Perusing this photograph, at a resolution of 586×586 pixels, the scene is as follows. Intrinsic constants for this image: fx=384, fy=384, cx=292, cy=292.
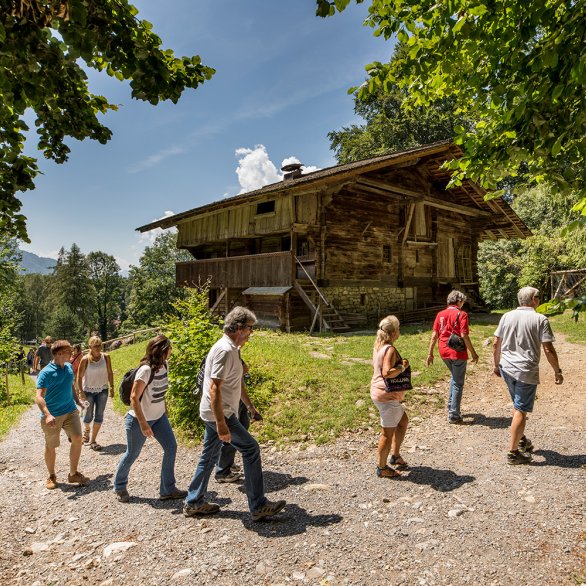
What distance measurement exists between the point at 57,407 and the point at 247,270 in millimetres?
13225

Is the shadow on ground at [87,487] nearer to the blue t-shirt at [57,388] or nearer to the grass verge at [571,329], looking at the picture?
the blue t-shirt at [57,388]

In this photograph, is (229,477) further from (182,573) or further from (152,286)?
(152,286)

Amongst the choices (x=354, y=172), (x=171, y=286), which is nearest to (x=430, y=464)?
(x=354, y=172)

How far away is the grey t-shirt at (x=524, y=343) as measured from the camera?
4621mm

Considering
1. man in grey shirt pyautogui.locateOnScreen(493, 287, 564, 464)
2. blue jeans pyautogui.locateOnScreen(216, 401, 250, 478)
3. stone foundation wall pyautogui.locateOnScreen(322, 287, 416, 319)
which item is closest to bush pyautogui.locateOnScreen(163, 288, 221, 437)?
blue jeans pyautogui.locateOnScreen(216, 401, 250, 478)

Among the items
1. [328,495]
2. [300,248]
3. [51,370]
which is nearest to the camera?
[328,495]

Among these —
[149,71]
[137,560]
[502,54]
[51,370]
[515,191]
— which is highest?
[502,54]

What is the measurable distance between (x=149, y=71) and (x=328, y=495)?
4.75 m

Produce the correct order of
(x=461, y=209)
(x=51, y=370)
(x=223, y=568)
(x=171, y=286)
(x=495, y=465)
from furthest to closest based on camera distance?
(x=171, y=286), (x=461, y=209), (x=51, y=370), (x=495, y=465), (x=223, y=568)

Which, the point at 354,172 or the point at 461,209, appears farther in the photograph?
the point at 461,209

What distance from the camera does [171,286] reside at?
41.2m

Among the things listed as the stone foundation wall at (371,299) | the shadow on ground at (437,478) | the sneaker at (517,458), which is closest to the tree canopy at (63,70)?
the shadow on ground at (437,478)

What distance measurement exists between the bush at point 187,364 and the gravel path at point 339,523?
103 cm

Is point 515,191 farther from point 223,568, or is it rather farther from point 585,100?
point 223,568
